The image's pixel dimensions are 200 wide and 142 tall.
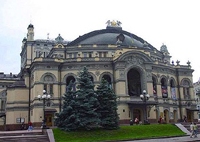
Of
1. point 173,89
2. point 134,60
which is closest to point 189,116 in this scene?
point 173,89

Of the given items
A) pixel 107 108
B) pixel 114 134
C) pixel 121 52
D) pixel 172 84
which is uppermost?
pixel 121 52

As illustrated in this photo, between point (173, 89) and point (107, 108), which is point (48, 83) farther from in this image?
point (173, 89)

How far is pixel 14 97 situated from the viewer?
5394 cm

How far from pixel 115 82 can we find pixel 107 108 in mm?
15595

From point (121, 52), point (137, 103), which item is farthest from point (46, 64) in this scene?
point (137, 103)

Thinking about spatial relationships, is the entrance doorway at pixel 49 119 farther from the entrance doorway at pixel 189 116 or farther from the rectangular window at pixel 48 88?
the entrance doorway at pixel 189 116

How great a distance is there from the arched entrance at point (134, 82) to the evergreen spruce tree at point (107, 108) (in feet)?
57.2

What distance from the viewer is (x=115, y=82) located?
171ft

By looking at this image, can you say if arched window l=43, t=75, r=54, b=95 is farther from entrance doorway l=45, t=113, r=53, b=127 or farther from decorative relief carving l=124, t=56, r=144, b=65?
decorative relief carving l=124, t=56, r=144, b=65

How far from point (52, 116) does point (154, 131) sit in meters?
20.6

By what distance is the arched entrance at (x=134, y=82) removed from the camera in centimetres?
5456

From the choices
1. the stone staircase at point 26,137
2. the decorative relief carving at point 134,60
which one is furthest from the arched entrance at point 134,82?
the stone staircase at point 26,137

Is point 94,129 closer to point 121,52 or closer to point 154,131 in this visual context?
point 154,131

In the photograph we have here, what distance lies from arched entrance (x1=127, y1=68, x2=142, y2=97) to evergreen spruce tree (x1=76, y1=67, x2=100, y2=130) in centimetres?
1863
